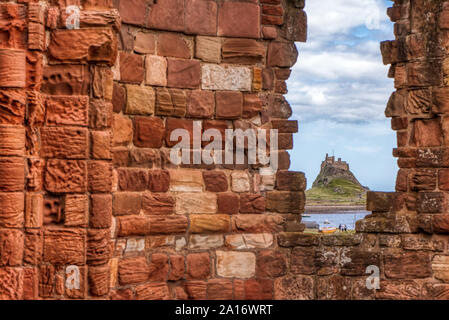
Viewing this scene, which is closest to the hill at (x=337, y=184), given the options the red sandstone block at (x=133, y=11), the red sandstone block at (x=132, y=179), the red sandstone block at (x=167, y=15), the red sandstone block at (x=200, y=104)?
the red sandstone block at (x=200, y=104)

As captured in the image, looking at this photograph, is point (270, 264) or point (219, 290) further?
point (270, 264)

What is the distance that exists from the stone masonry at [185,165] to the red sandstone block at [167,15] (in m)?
0.01

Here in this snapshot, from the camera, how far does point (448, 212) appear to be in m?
6.70

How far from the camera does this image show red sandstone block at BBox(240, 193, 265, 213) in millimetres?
6469

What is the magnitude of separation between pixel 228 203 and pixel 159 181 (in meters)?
0.80

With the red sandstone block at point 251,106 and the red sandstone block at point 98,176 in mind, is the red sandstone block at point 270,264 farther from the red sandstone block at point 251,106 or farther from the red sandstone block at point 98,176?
the red sandstone block at point 98,176

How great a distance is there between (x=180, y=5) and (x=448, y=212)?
3.72 meters

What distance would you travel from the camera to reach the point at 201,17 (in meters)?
6.33

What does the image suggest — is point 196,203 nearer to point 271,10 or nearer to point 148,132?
point 148,132

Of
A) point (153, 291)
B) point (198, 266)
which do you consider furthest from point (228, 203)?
point (153, 291)

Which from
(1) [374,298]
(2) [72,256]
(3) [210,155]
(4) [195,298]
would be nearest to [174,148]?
(3) [210,155]

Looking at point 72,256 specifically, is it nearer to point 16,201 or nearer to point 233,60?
point 16,201

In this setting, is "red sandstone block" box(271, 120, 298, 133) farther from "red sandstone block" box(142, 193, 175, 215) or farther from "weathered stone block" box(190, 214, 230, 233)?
"red sandstone block" box(142, 193, 175, 215)

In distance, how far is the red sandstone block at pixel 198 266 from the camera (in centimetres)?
622
